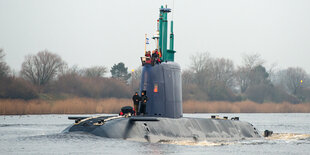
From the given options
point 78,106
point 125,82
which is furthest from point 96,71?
point 78,106

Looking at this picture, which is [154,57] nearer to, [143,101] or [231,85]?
[143,101]

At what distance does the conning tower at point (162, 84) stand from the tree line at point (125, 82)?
12212mm

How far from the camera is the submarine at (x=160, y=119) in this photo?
23.2m

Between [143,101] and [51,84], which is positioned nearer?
[143,101]

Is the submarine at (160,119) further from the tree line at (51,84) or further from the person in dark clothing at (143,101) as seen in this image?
the tree line at (51,84)

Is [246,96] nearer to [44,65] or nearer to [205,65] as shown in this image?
[205,65]

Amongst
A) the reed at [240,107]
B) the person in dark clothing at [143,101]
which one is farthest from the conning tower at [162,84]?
the reed at [240,107]

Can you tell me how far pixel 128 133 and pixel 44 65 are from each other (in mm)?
46730

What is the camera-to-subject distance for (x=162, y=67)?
26.1 m

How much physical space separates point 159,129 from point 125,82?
46.6m

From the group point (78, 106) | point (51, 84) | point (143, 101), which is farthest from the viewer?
point (51, 84)

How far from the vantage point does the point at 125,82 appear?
70750 mm

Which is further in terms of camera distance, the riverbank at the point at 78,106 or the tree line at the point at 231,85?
the tree line at the point at 231,85

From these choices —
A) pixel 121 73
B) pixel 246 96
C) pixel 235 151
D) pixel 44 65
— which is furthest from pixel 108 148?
pixel 121 73
